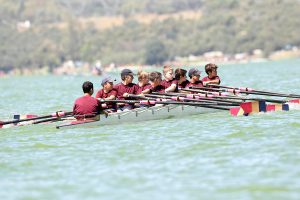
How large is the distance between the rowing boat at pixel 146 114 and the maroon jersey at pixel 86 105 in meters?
0.21

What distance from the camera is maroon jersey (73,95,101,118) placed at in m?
22.2

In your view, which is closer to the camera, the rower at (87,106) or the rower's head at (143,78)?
the rower at (87,106)

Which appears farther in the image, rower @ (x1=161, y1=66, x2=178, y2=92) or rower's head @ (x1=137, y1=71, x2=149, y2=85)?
rower @ (x1=161, y1=66, x2=178, y2=92)

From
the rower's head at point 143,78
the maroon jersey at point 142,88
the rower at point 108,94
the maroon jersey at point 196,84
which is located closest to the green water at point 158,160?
the rower at point 108,94

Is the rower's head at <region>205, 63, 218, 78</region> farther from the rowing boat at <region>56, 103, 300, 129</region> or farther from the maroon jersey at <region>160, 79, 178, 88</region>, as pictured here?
the rowing boat at <region>56, 103, 300, 129</region>

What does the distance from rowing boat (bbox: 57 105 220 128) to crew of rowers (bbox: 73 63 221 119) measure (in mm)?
241

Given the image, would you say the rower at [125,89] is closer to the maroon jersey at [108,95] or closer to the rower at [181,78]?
the maroon jersey at [108,95]

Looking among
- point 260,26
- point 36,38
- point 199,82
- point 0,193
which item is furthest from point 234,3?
point 0,193

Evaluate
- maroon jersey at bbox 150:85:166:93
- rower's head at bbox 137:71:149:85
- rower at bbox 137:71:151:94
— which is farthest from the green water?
maroon jersey at bbox 150:85:166:93

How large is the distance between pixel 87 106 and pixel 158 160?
18.4 ft

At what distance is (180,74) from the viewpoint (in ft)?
85.2

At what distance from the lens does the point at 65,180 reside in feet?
51.3

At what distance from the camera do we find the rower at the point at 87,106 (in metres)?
22.2

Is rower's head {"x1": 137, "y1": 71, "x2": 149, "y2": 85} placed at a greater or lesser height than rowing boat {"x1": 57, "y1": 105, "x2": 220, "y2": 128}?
greater
